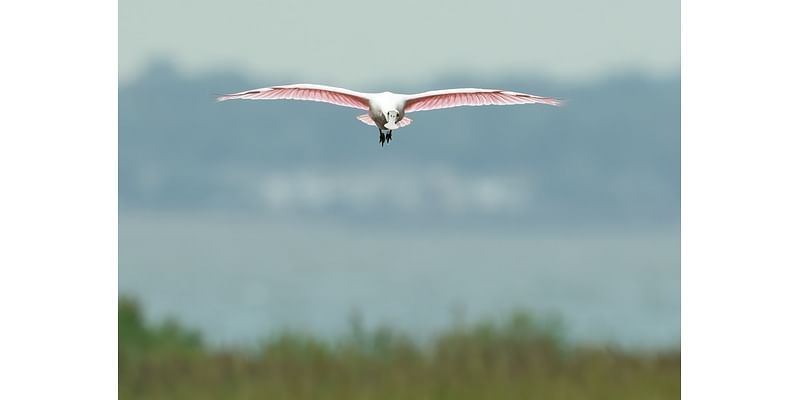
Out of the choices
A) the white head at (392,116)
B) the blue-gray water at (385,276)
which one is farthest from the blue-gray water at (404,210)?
the white head at (392,116)

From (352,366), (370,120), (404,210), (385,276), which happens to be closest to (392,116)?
(370,120)

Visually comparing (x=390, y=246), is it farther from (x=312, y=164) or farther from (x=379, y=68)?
(x=379, y=68)

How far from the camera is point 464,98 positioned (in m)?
5.00

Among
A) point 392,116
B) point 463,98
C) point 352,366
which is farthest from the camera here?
point 352,366

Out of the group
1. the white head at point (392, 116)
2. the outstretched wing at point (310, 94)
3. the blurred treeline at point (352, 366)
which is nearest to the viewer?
the white head at point (392, 116)

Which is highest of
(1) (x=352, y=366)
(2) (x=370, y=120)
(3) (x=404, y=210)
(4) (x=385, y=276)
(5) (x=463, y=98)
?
(5) (x=463, y=98)

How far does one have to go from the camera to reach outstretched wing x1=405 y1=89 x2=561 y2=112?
491 centimetres

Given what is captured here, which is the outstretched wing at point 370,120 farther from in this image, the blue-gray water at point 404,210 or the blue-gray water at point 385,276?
the blue-gray water at point 385,276

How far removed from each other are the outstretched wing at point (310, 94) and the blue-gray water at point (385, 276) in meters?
0.64

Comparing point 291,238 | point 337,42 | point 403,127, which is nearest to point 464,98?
point 403,127

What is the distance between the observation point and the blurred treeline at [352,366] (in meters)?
5.12

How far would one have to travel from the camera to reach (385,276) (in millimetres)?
5156

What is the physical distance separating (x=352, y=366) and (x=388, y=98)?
4.50 feet

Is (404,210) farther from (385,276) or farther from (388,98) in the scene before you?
(388,98)
